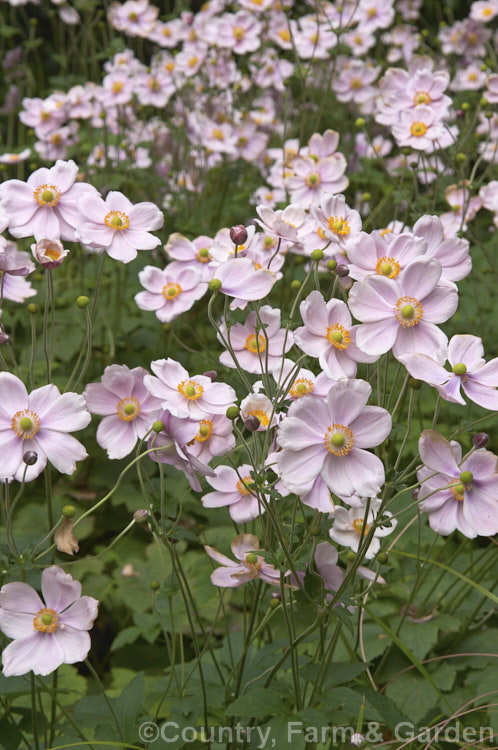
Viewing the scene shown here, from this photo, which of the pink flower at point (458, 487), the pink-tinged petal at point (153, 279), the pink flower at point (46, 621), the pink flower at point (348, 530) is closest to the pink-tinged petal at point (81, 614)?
the pink flower at point (46, 621)

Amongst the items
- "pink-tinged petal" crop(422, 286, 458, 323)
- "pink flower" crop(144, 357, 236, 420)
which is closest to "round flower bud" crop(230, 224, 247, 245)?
"pink flower" crop(144, 357, 236, 420)

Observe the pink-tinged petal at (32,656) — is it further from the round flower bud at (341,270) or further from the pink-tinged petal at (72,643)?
the round flower bud at (341,270)

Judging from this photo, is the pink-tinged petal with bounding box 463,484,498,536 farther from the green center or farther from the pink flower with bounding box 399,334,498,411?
the green center

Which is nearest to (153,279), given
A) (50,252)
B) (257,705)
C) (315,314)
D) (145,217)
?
(145,217)

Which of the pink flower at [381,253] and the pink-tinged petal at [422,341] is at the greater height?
the pink flower at [381,253]

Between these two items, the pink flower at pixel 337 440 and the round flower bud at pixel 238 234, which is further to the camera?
the round flower bud at pixel 238 234

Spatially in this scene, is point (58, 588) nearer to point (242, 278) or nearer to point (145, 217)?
point (242, 278)

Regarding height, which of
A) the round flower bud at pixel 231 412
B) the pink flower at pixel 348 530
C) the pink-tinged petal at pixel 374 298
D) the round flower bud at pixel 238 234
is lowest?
the pink flower at pixel 348 530
